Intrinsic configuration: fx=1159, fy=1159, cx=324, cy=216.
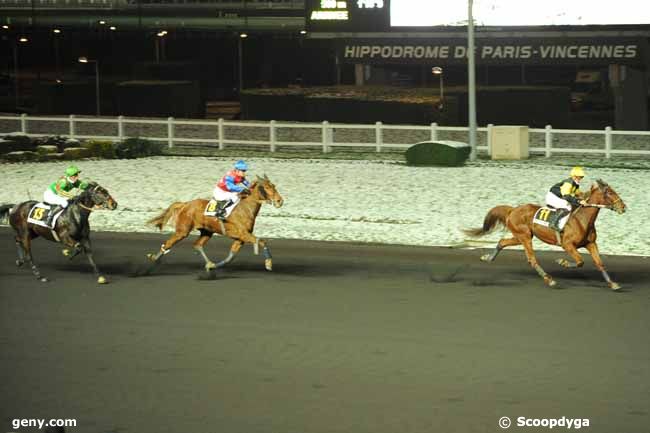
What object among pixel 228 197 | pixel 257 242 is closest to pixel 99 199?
pixel 228 197

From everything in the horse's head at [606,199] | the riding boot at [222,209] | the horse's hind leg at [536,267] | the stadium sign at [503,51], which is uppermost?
the stadium sign at [503,51]

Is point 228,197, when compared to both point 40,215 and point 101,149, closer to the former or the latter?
point 40,215

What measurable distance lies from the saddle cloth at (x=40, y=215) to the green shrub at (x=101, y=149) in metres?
18.3

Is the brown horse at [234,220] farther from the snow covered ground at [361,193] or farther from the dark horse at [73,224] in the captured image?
the snow covered ground at [361,193]

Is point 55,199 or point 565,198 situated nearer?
point 565,198

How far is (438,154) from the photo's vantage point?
104ft

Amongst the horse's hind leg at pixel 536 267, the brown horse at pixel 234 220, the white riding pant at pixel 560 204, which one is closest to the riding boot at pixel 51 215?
the brown horse at pixel 234 220

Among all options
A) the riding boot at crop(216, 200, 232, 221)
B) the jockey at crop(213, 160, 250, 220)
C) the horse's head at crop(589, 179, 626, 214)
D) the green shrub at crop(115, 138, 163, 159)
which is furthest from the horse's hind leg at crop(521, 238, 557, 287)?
the green shrub at crop(115, 138, 163, 159)

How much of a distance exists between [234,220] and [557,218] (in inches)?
179

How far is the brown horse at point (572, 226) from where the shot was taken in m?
15.1

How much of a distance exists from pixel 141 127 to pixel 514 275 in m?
32.5

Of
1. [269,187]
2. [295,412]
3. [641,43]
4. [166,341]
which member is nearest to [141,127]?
[641,43]

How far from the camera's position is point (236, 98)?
7988 centimetres

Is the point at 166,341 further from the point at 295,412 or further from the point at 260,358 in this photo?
the point at 295,412
